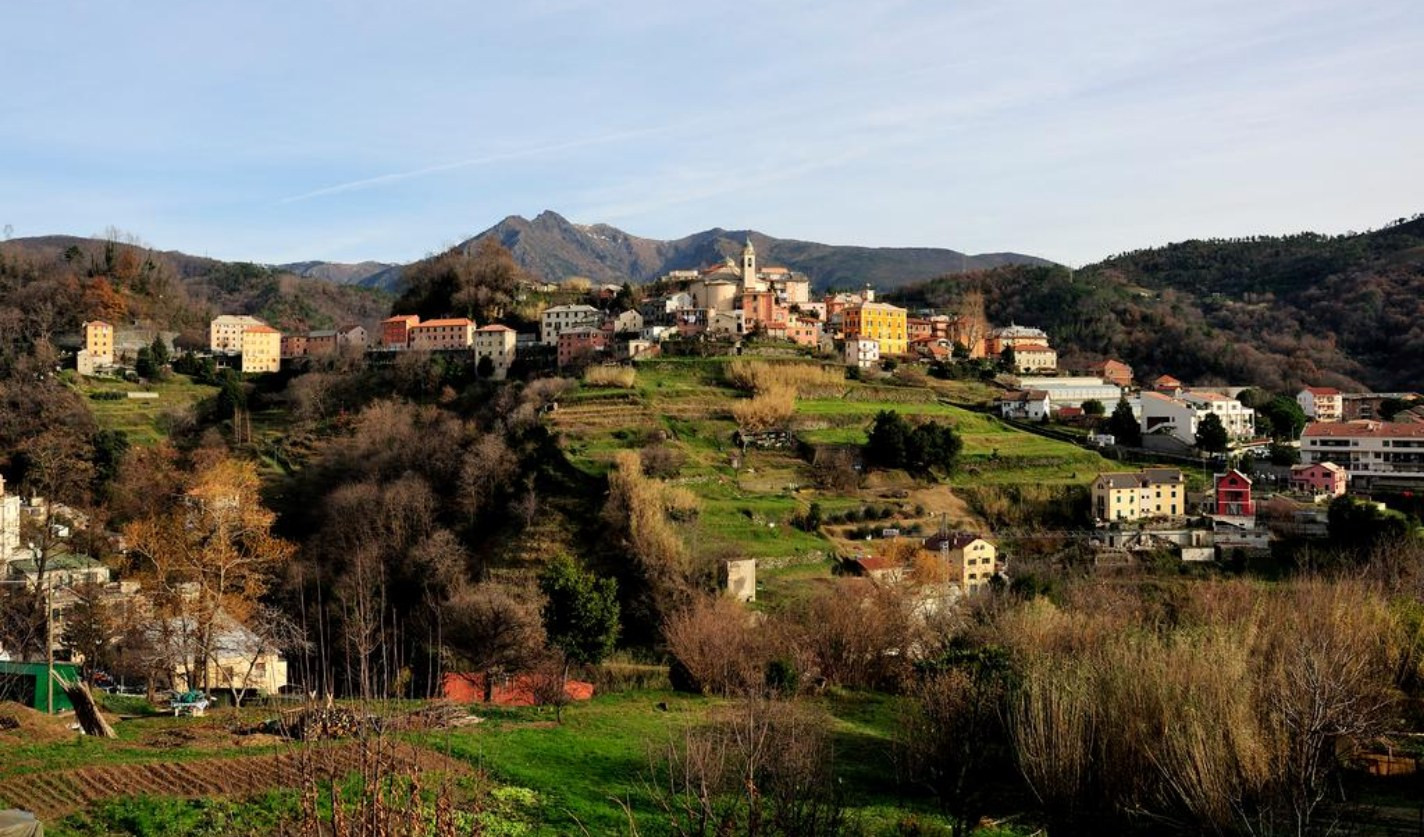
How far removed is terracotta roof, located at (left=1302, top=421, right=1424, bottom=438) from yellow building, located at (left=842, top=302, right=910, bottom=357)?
22.8 m

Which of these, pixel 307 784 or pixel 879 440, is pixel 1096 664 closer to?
pixel 307 784

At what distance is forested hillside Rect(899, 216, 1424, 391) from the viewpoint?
79625 millimetres

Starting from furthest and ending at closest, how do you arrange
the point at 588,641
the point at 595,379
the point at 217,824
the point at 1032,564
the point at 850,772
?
the point at 595,379 → the point at 1032,564 → the point at 588,641 → the point at 850,772 → the point at 217,824

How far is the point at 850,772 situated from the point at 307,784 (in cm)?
1155

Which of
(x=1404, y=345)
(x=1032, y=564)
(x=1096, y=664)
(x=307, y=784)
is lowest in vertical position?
(x=1032, y=564)

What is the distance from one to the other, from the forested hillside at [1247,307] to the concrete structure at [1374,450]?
104ft

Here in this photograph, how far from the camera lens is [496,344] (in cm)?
5512

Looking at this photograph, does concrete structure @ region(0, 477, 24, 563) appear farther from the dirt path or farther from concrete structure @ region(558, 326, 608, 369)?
the dirt path

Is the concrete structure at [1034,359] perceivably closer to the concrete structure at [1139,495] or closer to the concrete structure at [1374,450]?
the concrete structure at [1374,450]

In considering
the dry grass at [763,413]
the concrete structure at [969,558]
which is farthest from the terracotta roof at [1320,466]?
the dry grass at [763,413]

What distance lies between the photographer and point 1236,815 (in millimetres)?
10719

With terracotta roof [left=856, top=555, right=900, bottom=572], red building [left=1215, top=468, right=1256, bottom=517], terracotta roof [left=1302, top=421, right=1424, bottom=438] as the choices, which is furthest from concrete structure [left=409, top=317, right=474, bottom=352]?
terracotta roof [left=1302, top=421, right=1424, bottom=438]

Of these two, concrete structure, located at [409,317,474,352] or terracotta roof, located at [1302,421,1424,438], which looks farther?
concrete structure, located at [409,317,474,352]

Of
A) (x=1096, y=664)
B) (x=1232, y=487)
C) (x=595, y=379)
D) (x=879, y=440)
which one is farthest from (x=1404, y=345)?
(x=1096, y=664)
